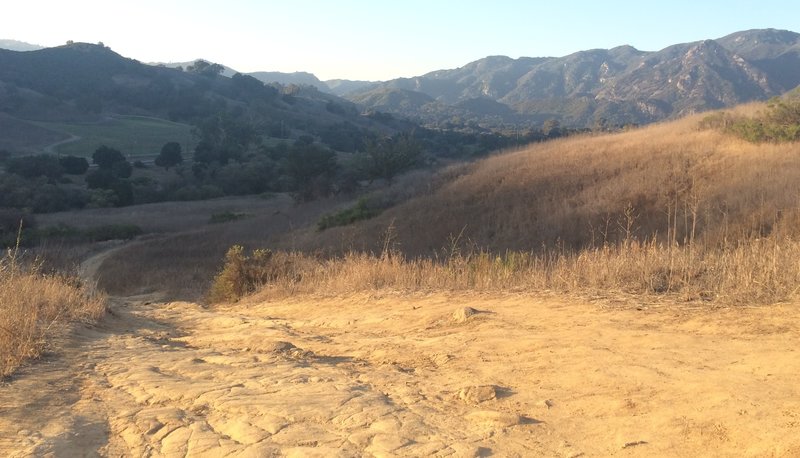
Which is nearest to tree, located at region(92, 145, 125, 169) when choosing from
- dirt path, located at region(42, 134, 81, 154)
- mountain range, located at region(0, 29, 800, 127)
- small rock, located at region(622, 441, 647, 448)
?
dirt path, located at region(42, 134, 81, 154)

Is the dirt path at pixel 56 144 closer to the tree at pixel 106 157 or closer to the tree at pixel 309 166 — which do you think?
the tree at pixel 106 157

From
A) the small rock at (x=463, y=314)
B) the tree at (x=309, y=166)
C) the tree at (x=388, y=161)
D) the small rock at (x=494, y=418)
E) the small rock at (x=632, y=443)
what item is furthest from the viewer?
the tree at (x=309, y=166)

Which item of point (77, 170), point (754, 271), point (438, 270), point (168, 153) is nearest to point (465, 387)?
point (754, 271)

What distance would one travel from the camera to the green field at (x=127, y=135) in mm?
76375

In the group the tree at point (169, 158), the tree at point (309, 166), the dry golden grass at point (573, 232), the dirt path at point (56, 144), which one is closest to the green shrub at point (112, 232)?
the dry golden grass at point (573, 232)

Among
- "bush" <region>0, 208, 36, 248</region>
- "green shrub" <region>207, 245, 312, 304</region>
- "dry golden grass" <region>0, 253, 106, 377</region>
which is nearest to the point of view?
"dry golden grass" <region>0, 253, 106, 377</region>

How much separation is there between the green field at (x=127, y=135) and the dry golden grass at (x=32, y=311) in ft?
229

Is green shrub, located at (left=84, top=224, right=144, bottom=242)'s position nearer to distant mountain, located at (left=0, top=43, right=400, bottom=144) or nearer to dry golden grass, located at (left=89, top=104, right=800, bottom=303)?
dry golden grass, located at (left=89, top=104, right=800, bottom=303)

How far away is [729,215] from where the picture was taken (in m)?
13.0

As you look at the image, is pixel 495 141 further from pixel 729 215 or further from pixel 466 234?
pixel 729 215

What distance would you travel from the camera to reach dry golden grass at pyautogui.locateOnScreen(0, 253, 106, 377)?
223 inches

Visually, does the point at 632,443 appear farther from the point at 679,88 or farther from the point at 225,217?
the point at 679,88

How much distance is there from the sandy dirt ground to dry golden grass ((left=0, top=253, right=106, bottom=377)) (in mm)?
235

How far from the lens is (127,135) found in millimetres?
86750
